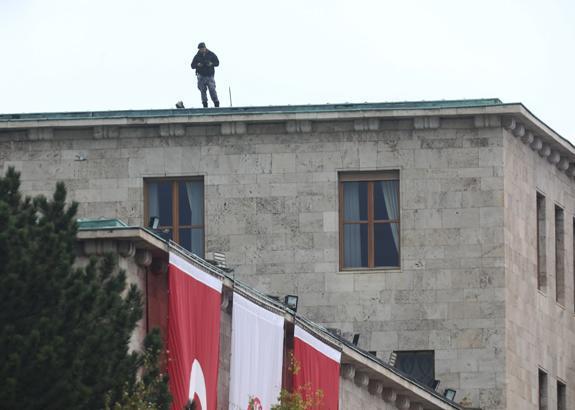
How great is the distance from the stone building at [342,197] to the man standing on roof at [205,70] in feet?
4.83

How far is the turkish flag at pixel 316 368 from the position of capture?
71812 millimetres

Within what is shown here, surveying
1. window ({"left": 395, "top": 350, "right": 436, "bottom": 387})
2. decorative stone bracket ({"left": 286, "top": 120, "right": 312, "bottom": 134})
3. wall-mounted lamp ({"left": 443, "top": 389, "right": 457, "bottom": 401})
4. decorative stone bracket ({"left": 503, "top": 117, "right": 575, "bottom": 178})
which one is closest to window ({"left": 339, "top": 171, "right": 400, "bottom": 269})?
decorative stone bracket ({"left": 286, "top": 120, "right": 312, "bottom": 134})

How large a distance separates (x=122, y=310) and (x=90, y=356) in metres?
1.35

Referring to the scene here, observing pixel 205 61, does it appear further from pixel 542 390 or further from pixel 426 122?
pixel 542 390

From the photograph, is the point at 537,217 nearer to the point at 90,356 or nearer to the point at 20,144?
the point at 20,144

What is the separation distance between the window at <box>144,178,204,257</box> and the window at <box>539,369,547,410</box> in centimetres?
1027

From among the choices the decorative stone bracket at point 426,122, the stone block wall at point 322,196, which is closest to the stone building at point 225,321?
the stone block wall at point 322,196

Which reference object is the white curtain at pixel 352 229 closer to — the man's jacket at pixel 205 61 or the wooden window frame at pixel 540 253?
the man's jacket at pixel 205 61

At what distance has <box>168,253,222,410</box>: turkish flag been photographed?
208 feet

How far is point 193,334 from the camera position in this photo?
64562 millimetres

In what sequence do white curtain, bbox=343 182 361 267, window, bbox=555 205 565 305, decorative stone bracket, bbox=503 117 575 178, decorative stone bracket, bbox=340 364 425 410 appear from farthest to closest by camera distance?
1. window, bbox=555 205 565 305
2. decorative stone bracket, bbox=503 117 575 178
3. white curtain, bbox=343 182 361 267
4. decorative stone bracket, bbox=340 364 425 410

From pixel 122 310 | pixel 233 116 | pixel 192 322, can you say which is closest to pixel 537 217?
pixel 233 116

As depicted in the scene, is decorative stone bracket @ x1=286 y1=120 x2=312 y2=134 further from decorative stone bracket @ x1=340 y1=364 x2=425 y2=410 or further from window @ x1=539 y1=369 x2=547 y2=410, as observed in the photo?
decorative stone bracket @ x1=340 y1=364 x2=425 y2=410

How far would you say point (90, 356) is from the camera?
187ft
